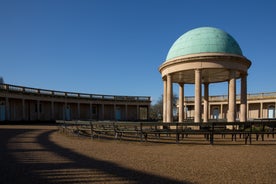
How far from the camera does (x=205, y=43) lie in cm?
1866

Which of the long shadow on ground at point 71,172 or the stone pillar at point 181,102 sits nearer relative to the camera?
the long shadow on ground at point 71,172

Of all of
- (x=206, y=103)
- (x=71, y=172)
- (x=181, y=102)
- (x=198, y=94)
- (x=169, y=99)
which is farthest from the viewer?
(x=206, y=103)

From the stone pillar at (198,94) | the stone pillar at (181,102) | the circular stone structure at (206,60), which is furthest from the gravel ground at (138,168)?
the stone pillar at (181,102)

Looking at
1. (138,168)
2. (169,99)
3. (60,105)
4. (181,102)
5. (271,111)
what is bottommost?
(271,111)

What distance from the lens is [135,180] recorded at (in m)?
5.17

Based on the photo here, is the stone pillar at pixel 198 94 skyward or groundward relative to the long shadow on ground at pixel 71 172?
skyward

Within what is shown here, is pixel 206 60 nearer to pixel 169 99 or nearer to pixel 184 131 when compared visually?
pixel 169 99

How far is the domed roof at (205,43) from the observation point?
18328 millimetres

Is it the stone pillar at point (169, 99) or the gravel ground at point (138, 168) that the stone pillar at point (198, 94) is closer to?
the stone pillar at point (169, 99)

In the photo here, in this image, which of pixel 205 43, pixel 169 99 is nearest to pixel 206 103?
pixel 169 99

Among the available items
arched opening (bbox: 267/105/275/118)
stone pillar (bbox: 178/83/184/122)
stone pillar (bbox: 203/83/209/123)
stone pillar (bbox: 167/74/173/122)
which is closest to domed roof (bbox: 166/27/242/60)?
stone pillar (bbox: 167/74/173/122)

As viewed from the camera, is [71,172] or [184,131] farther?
[184,131]

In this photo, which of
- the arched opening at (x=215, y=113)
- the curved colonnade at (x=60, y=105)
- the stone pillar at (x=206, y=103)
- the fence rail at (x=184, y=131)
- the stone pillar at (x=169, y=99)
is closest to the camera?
the fence rail at (x=184, y=131)

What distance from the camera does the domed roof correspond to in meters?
18.3
